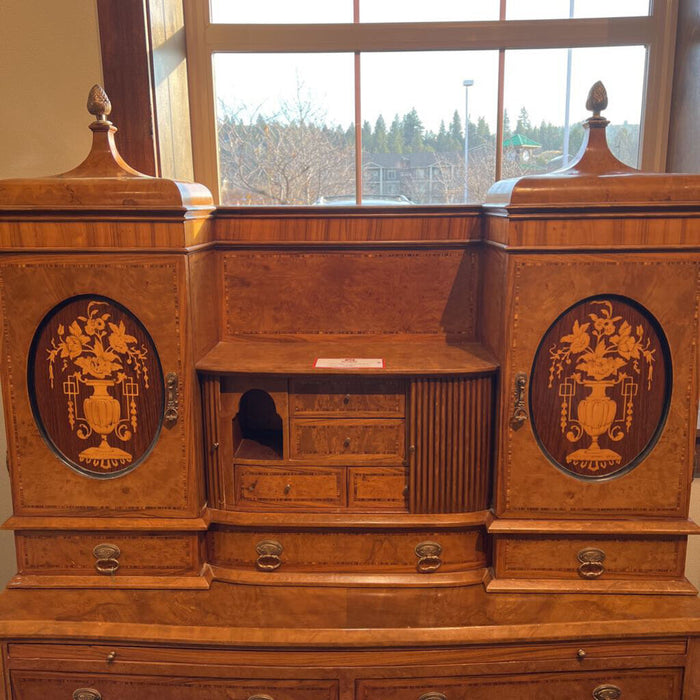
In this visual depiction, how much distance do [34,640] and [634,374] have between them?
1694mm

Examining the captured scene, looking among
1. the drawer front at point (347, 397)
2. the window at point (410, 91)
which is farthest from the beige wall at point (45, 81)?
the drawer front at point (347, 397)

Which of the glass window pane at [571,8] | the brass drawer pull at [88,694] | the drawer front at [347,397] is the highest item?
the glass window pane at [571,8]

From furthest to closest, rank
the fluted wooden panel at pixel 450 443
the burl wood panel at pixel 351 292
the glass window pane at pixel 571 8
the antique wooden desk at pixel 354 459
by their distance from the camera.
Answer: the glass window pane at pixel 571 8, the burl wood panel at pixel 351 292, the fluted wooden panel at pixel 450 443, the antique wooden desk at pixel 354 459

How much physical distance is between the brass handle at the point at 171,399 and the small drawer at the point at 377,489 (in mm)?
508

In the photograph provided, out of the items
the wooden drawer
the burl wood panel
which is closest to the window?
the burl wood panel

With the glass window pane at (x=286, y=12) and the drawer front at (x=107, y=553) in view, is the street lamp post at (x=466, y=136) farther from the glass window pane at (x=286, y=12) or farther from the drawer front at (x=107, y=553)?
the drawer front at (x=107, y=553)

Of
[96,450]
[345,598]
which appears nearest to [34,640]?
[96,450]

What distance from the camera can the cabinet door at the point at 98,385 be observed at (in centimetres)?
159

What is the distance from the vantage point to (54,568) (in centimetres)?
175

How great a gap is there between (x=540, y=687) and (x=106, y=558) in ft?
3.98

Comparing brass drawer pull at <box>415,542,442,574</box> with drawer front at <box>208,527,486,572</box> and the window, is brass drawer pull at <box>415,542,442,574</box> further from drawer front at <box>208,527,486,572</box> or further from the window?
A: the window

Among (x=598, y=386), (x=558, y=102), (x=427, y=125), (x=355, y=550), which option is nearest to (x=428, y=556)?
(x=355, y=550)

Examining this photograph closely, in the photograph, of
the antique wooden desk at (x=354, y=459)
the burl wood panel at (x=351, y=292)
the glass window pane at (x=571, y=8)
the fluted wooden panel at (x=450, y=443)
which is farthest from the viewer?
the glass window pane at (x=571, y=8)

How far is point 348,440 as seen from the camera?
1.74 m
